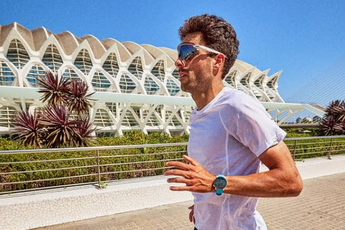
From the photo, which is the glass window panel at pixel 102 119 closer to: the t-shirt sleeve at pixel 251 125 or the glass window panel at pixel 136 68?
the glass window panel at pixel 136 68

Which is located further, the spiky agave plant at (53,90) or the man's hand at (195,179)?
the spiky agave plant at (53,90)

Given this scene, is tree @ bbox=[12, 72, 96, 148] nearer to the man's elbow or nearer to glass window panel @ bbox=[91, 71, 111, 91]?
the man's elbow

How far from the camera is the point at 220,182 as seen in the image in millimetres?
958

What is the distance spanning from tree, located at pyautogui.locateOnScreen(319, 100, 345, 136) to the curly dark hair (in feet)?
53.9

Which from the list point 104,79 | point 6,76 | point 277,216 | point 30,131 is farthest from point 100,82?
point 277,216

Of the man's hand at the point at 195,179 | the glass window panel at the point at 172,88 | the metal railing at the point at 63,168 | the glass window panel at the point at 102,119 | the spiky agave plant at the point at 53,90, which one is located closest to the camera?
the man's hand at the point at 195,179

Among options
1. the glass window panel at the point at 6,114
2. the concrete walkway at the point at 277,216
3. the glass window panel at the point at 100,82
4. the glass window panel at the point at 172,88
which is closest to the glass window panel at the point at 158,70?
the glass window panel at the point at 172,88

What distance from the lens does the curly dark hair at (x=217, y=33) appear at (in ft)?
3.91

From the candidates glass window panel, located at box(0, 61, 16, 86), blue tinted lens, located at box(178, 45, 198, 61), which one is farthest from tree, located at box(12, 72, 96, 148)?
glass window panel, located at box(0, 61, 16, 86)

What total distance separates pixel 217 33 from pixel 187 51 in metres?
0.18

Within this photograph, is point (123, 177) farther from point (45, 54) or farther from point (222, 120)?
point (45, 54)

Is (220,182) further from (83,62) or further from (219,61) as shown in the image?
(83,62)

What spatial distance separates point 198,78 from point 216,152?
407 millimetres

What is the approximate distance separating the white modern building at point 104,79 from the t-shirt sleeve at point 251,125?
16.8 meters
